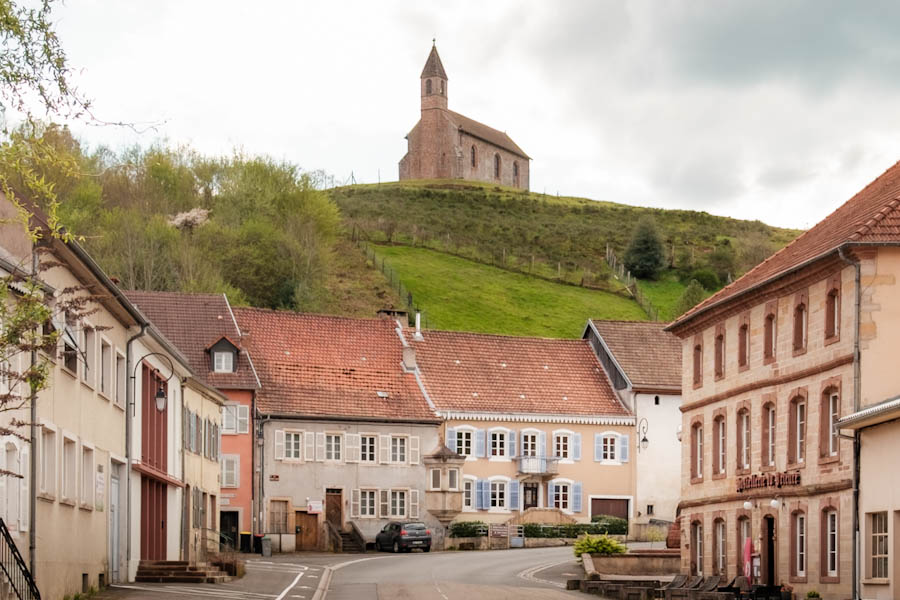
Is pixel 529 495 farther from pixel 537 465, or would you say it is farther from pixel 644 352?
pixel 644 352

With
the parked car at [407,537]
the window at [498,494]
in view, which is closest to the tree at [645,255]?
the window at [498,494]

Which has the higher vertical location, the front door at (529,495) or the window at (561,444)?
the window at (561,444)

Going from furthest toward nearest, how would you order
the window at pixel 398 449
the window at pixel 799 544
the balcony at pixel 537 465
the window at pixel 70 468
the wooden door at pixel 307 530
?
the balcony at pixel 537 465 → the window at pixel 398 449 → the wooden door at pixel 307 530 → the window at pixel 799 544 → the window at pixel 70 468

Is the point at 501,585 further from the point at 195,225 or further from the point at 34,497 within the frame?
the point at 195,225

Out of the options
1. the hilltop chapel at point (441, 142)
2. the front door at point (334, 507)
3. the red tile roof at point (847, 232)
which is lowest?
the front door at point (334, 507)

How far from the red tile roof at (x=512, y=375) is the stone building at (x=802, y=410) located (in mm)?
22576

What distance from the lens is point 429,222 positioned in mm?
143125

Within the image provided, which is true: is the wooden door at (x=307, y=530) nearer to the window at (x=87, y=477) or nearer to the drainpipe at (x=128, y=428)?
the drainpipe at (x=128, y=428)

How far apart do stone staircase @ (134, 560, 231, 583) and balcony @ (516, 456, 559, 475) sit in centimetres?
3227

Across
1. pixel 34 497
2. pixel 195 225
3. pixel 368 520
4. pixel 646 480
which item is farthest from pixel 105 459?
pixel 195 225

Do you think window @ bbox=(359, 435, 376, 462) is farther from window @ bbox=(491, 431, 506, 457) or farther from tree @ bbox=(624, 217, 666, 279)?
tree @ bbox=(624, 217, 666, 279)

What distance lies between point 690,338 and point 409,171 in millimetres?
124994

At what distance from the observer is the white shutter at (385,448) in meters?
66.5

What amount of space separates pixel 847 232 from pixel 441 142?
133010mm
